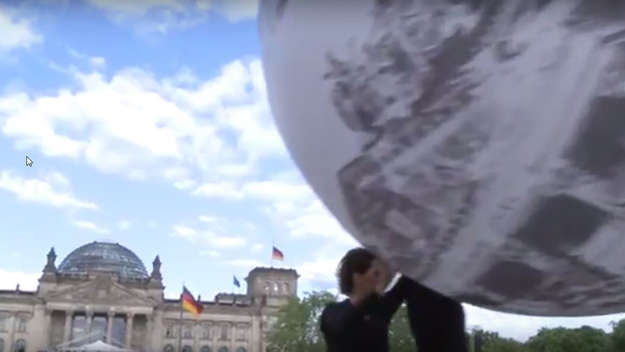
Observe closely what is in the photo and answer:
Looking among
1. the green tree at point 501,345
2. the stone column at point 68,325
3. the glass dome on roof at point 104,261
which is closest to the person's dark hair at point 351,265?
the green tree at point 501,345

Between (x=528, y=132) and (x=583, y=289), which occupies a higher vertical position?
(x=528, y=132)

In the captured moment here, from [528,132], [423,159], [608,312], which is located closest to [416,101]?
[423,159]

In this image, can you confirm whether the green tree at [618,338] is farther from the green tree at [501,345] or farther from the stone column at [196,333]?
the stone column at [196,333]

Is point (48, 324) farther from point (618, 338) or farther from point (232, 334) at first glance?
point (618, 338)

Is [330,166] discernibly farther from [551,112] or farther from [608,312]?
[608,312]

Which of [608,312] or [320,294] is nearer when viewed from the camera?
[608,312]

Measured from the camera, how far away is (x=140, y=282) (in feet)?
256

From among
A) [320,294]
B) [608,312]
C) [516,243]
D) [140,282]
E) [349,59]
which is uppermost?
[140,282]

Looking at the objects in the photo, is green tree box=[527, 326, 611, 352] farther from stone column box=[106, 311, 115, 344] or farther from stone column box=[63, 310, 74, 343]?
stone column box=[63, 310, 74, 343]

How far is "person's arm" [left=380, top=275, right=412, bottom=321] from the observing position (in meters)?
2.67

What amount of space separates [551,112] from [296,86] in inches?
31.8

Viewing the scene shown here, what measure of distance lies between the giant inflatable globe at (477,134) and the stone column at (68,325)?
7354cm

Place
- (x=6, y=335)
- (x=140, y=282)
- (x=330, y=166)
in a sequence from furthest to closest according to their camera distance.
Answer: (x=140, y=282) → (x=6, y=335) → (x=330, y=166)

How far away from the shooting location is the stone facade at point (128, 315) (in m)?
72.6
